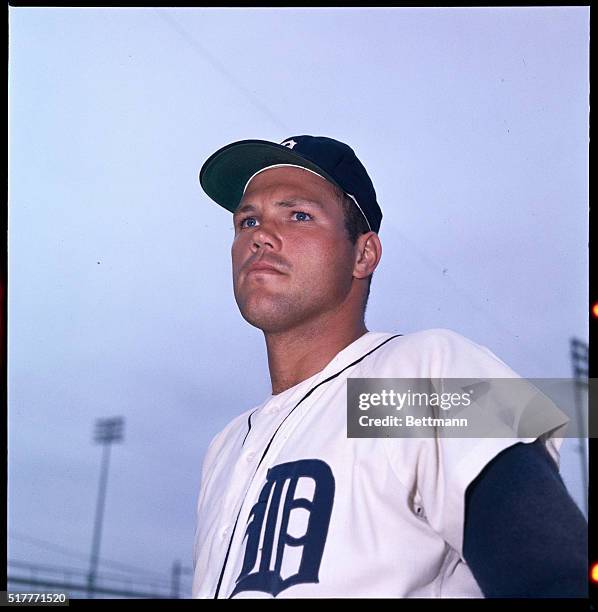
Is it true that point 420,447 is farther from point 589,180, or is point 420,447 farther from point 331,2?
point 331,2

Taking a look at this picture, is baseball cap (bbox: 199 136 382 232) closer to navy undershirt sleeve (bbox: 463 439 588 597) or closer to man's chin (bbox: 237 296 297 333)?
man's chin (bbox: 237 296 297 333)

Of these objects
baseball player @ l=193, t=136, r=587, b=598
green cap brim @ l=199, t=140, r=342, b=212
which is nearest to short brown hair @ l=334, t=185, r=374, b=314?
baseball player @ l=193, t=136, r=587, b=598

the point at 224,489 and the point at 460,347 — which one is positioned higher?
the point at 460,347

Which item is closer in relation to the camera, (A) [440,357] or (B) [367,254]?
(A) [440,357]

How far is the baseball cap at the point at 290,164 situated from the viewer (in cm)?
223

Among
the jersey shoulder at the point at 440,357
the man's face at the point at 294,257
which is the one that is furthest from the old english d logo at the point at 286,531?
the man's face at the point at 294,257

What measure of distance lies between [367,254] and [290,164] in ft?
0.88

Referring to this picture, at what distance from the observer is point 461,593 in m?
1.89

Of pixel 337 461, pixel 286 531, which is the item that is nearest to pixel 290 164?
pixel 337 461

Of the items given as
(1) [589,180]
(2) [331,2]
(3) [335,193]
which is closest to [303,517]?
(3) [335,193]

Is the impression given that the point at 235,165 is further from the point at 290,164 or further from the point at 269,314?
the point at 269,314

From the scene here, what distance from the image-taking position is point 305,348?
2219 mm

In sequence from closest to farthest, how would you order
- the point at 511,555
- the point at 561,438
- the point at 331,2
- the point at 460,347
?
the point at 511,555 < the point at 561,438 < the point at 460,347 < the point at 331,2

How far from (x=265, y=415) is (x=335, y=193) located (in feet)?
1.68
